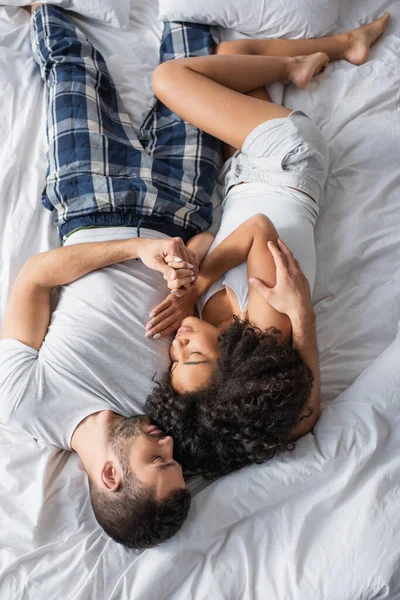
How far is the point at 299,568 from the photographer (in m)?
1.16

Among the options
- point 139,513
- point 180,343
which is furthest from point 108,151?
point 139,513

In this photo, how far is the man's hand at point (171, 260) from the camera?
1.33 meters

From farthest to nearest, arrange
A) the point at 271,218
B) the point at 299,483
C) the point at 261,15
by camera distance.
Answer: the point at 261,15 → the point at 271,218 → the point at 299,483

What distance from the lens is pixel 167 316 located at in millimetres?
1371

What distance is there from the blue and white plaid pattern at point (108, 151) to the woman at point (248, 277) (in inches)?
2.7

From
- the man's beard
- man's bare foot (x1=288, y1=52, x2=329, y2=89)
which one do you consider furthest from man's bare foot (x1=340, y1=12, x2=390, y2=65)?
the man's beard

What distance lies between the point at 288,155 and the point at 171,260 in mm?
437

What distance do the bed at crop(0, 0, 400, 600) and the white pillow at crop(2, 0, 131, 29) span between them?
439 mm

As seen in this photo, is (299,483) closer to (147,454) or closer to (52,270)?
(147,454)

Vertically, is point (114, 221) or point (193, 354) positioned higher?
point (114, 221)

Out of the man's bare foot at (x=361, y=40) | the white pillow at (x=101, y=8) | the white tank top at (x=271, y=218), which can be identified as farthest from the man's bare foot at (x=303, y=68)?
the white pillow at (x=101, y=8)

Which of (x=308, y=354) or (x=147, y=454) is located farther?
(x=308, y=354)

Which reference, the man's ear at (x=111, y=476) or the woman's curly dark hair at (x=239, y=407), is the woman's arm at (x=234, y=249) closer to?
the woman's curly dark hair at (x=239, y=407)

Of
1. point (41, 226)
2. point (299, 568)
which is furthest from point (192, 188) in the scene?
point (299, 568)
